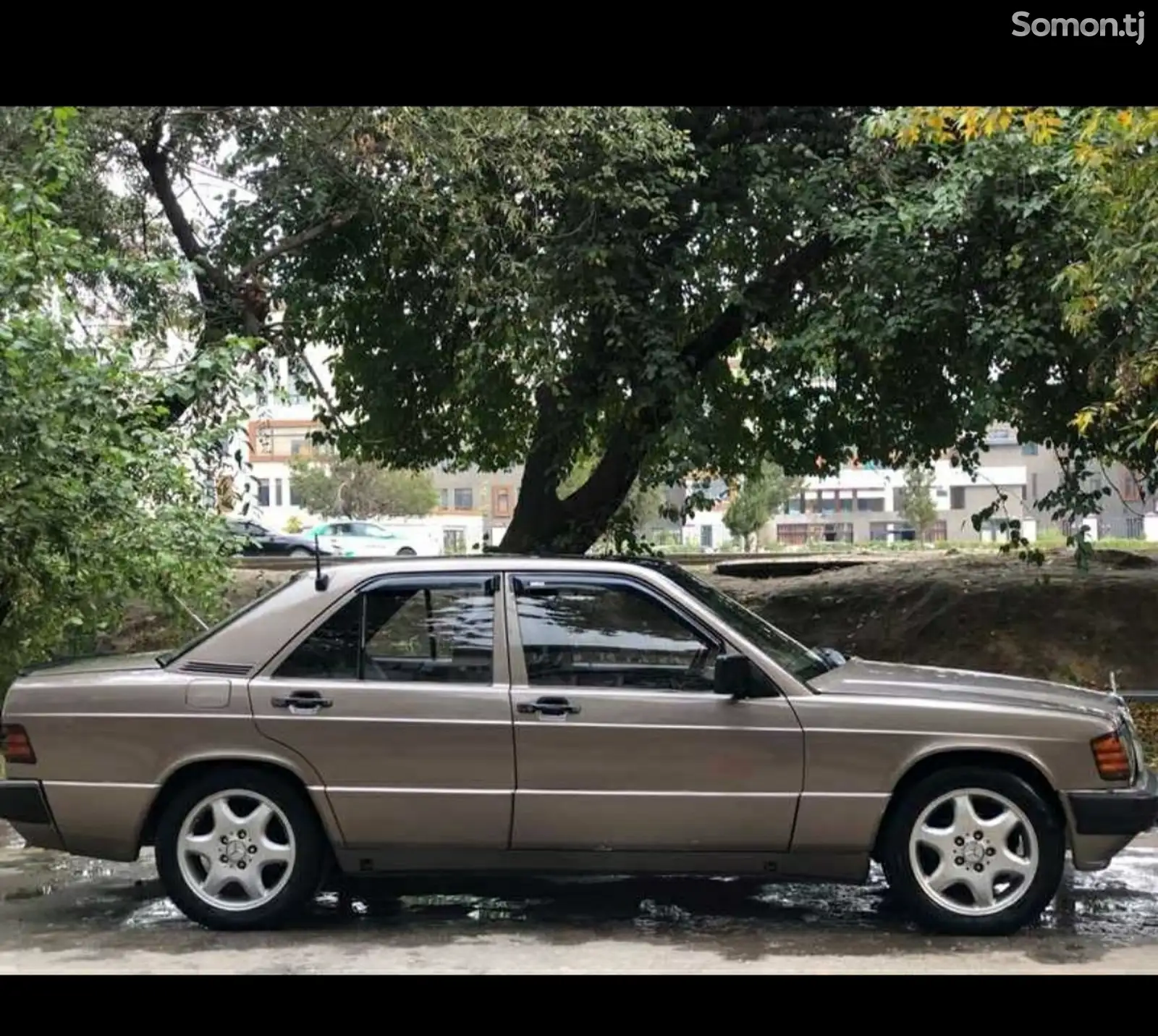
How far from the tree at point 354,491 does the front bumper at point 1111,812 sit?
5259 centimetres

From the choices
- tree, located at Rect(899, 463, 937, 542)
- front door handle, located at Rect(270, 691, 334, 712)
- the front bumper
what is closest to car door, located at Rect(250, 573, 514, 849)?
front door handle, located at Rect(270, 691, 334, 712)

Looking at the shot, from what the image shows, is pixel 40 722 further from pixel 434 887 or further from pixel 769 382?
pixel 769 382

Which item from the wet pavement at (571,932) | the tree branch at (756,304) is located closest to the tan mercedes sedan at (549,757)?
the wet pavement at (571,932)

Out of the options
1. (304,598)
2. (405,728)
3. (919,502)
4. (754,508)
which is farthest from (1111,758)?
(919,502)

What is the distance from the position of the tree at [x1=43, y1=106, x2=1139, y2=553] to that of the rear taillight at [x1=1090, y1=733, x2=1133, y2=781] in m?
4.84

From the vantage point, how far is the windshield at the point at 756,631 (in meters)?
5.77

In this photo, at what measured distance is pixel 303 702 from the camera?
561 cm

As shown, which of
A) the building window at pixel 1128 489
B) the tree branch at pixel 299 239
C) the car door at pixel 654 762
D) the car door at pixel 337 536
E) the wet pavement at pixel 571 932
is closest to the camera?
the wet pavement at pixel 571 932

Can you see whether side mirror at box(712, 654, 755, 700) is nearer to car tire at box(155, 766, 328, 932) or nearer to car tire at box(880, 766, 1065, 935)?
car tire at box(880, 766, 1065, 935)

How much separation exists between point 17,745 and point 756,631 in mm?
3342

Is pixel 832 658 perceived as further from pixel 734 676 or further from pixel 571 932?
pixel 571 932

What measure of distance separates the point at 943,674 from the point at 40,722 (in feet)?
13.3

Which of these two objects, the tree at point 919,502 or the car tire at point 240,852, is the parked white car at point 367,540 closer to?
the tree at point 919,502

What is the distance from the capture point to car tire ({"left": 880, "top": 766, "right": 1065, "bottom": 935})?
5.38 metres
